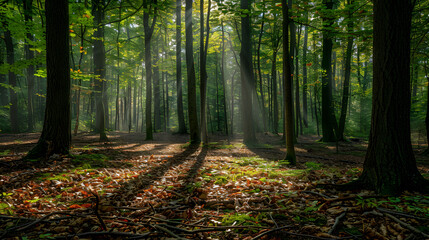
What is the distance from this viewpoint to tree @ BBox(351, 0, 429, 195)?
3.03 metres

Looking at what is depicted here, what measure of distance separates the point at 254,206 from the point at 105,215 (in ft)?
6.68

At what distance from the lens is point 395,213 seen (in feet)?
7.39

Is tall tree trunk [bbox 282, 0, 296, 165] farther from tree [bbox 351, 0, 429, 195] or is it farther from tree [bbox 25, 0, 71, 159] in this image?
tree [bbox 25, 0, 71, 159]

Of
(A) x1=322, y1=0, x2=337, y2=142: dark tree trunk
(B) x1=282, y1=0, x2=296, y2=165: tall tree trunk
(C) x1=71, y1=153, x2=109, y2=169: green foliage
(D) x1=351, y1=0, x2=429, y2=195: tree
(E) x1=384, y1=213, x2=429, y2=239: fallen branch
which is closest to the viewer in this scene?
(E) x1=384, y1=213, x2=429, y2=239: fallen branch

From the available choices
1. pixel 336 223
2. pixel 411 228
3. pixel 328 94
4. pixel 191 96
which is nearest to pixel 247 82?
pixel 191 96

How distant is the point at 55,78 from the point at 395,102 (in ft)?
23.3

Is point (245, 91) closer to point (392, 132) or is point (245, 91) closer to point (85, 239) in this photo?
point (392, 132)

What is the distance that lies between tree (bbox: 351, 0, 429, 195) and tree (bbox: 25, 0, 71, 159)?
6.78 metres

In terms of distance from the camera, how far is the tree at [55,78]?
16.3 feet

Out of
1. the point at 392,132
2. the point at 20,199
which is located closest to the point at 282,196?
the point at 392,132

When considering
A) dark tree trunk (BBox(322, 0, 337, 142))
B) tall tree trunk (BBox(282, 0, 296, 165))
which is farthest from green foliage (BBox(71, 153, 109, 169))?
dark tree trunk (BBox(322, 0, 337, 142))

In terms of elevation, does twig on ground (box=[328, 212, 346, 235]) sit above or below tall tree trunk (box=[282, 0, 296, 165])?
below

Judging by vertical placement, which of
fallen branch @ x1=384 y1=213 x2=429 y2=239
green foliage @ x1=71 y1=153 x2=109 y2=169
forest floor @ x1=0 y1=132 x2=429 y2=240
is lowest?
forest floor @ x1=0 y1=132 x2=429 y2=240

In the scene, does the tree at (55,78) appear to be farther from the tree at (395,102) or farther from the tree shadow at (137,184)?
the tree at (395,102)
